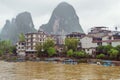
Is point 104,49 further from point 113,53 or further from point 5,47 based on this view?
point 5,47

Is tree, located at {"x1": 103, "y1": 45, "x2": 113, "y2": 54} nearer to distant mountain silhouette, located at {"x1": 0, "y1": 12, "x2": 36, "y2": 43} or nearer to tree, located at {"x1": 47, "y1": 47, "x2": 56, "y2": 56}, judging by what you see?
tree, located at {"x1": 47, "y1": 47, "x2": 56, "y2": 56}

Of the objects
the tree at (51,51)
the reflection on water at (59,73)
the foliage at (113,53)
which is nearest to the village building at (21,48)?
the tree at (51,51)

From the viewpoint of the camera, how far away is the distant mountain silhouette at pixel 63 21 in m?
132

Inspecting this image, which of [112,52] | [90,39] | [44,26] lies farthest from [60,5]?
[112,52]

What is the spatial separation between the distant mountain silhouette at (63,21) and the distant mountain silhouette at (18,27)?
9187mm

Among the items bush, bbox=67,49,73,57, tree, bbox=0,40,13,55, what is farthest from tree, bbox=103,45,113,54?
tree, bbox=0,40,13,55

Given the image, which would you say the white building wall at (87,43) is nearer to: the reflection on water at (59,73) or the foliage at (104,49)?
the foliage at (104,49)

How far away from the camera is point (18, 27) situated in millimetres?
136125

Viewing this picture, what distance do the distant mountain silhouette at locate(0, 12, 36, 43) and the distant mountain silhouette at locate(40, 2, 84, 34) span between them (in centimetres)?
919

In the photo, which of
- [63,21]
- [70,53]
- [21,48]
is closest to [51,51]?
[70,53]

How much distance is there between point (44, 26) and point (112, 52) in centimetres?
8343

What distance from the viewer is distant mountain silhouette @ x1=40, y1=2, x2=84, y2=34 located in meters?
132

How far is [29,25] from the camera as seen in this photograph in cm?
13875

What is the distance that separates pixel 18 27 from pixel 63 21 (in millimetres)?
22054
